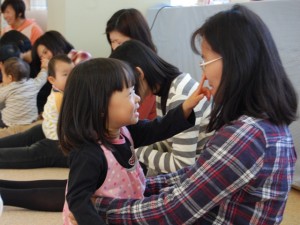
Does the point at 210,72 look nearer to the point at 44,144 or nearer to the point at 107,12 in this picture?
the point at 44,144

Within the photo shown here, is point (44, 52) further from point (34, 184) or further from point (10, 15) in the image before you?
point (34, 184)

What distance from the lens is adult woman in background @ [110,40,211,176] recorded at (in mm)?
1375

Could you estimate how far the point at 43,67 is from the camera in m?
3.02

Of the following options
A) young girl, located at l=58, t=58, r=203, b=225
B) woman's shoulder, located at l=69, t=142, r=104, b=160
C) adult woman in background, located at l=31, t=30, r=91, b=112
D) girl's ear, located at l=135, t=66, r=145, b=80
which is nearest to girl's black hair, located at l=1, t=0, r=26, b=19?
adult woman in background, located at l=31, t=30, r=91, b=112

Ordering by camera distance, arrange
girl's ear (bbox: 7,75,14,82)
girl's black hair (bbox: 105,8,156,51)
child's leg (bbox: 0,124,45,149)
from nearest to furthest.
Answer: girl's black hair (bbox: 105,8,156,51)
child's leg (bbox: 0,124,45,149)
girl's ear (bbox: 7,75,14,82)

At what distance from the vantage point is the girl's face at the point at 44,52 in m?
2.90

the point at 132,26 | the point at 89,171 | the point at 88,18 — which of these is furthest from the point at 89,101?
the point at 88,18

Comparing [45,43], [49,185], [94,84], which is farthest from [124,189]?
[45,43]

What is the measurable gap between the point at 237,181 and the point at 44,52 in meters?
2.39

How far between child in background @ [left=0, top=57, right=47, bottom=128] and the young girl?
1.81 metres

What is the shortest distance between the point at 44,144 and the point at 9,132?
62 cm

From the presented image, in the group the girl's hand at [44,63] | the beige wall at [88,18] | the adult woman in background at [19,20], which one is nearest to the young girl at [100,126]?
the girl's hand at [44,63]

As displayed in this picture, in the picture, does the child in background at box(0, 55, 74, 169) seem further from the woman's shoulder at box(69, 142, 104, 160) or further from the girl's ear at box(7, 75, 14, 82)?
the woman's shoulder at box(69, 142, 104, 160)

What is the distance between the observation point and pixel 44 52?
115 inches
